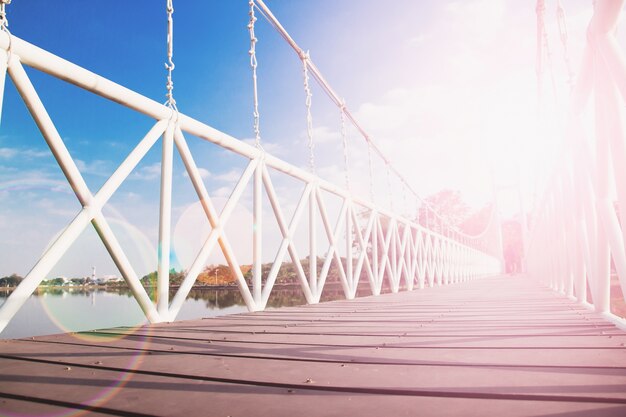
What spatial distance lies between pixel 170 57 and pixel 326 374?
2.76 metres

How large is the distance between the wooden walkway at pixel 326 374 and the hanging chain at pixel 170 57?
1612 millimetres

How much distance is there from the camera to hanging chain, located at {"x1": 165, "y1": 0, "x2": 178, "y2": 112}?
2725 mm

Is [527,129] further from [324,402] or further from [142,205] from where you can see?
[324,402]

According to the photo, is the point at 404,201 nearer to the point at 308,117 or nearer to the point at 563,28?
the point at 308,117

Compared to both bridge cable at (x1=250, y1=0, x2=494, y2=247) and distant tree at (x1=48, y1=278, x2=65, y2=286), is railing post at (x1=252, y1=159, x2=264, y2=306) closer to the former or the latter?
distant tree at (x1=48, y1=278, x2=65, y2=286)

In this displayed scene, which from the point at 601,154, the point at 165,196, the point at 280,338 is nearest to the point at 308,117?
the point at 165,196

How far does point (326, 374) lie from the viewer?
39.9 inches

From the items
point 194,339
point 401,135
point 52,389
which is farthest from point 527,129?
point 52,389

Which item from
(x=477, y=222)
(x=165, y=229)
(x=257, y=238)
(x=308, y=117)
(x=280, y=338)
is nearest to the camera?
(x=280, y=338)

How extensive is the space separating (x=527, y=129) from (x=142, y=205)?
27.7 ft

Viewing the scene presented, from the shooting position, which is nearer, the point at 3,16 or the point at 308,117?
the point at 3,16

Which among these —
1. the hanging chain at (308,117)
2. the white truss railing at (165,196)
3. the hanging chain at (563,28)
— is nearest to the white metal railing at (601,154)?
the hanging chain at (563,28)

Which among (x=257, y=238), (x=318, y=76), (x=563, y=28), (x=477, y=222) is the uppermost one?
(x=318, y=76)

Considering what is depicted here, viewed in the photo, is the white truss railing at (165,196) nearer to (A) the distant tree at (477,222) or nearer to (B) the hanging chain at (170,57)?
(B) the hanging chain at (170,57)
